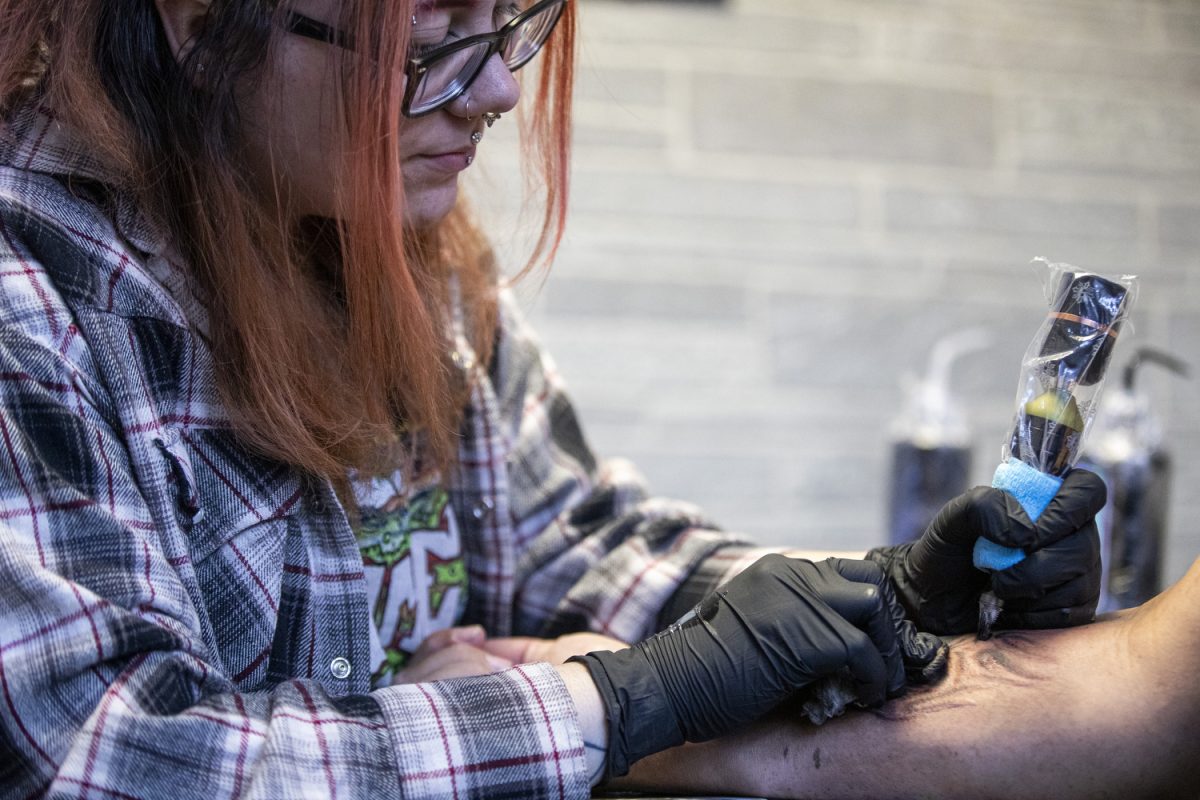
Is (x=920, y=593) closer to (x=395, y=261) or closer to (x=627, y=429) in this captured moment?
(x=395, y=261)

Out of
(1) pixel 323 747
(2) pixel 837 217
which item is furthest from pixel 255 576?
(2) pixel 837 217

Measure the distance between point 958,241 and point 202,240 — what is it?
1806mm

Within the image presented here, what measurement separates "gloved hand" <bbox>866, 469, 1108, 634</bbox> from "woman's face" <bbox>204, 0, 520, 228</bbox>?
1.60ft

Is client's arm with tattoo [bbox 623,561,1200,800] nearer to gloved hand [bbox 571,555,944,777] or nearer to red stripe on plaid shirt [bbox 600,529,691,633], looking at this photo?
gloved hand [bbox 571,555,944,777]

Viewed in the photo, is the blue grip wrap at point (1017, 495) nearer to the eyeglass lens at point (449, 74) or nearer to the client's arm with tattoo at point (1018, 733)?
the client's arm with tattoo at point (1018, 733)

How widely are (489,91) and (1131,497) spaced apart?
117cm

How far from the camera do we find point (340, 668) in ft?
3.08

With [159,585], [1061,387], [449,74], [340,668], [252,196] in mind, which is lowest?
[340,668]

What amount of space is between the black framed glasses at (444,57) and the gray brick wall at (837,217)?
1257 mm

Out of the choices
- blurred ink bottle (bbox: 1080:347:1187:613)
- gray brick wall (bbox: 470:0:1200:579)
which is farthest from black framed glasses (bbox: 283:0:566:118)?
gray brick wall (bbox: 470:0:1200:579)

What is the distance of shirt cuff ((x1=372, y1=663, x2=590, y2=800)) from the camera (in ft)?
2.46

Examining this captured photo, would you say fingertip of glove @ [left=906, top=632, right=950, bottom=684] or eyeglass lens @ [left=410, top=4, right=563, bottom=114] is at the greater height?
eyeglass lens @ [left=410, top=4, right=563, bottom=114]

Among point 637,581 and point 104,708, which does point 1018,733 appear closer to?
point 637,581

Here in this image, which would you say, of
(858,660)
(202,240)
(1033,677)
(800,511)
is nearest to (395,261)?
(202,240)
